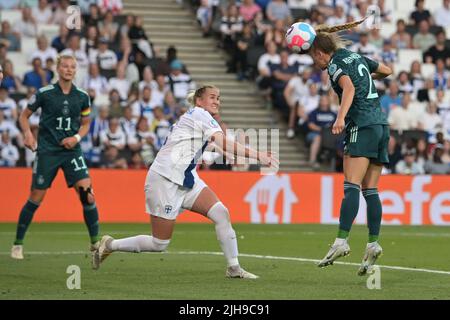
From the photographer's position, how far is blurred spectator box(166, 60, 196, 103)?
26062mm

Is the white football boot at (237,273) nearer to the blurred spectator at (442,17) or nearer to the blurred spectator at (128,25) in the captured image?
the blurred spectator at (128,25)

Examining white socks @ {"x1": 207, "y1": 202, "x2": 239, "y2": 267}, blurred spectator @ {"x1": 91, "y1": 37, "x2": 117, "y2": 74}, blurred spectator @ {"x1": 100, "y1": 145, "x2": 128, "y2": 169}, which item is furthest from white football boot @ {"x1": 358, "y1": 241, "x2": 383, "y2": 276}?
blurred spectator @ {"x1": 91, "y1": 37, "x2": 117, "y2": 74}

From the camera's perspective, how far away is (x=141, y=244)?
11.9 metres

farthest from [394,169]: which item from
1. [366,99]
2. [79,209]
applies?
[366,99]

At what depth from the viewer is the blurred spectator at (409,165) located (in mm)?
25141

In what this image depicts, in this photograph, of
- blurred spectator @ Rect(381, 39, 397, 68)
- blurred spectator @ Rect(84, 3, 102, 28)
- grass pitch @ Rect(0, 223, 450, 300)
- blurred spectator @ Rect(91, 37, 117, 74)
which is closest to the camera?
grass pitch @ Rect(0, 223, 450, 300)

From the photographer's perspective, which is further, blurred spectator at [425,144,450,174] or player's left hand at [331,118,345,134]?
blurred spectator at [425,144,450,174]

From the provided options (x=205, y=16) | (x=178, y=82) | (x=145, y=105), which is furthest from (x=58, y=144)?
(x=205, y=16)

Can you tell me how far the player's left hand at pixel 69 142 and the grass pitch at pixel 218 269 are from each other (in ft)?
4.51

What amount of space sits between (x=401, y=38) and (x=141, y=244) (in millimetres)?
18588

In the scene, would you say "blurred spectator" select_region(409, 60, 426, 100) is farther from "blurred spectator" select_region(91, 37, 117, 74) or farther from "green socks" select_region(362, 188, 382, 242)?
"green socks" select_region(362, 188, 382, 242)

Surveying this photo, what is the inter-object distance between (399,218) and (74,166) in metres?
10.6

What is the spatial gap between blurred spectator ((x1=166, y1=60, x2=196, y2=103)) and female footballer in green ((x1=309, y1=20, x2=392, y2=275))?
14131 millimetres

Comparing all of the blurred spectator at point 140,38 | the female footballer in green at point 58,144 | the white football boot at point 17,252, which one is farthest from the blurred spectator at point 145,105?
the white football boot at point 17,252
